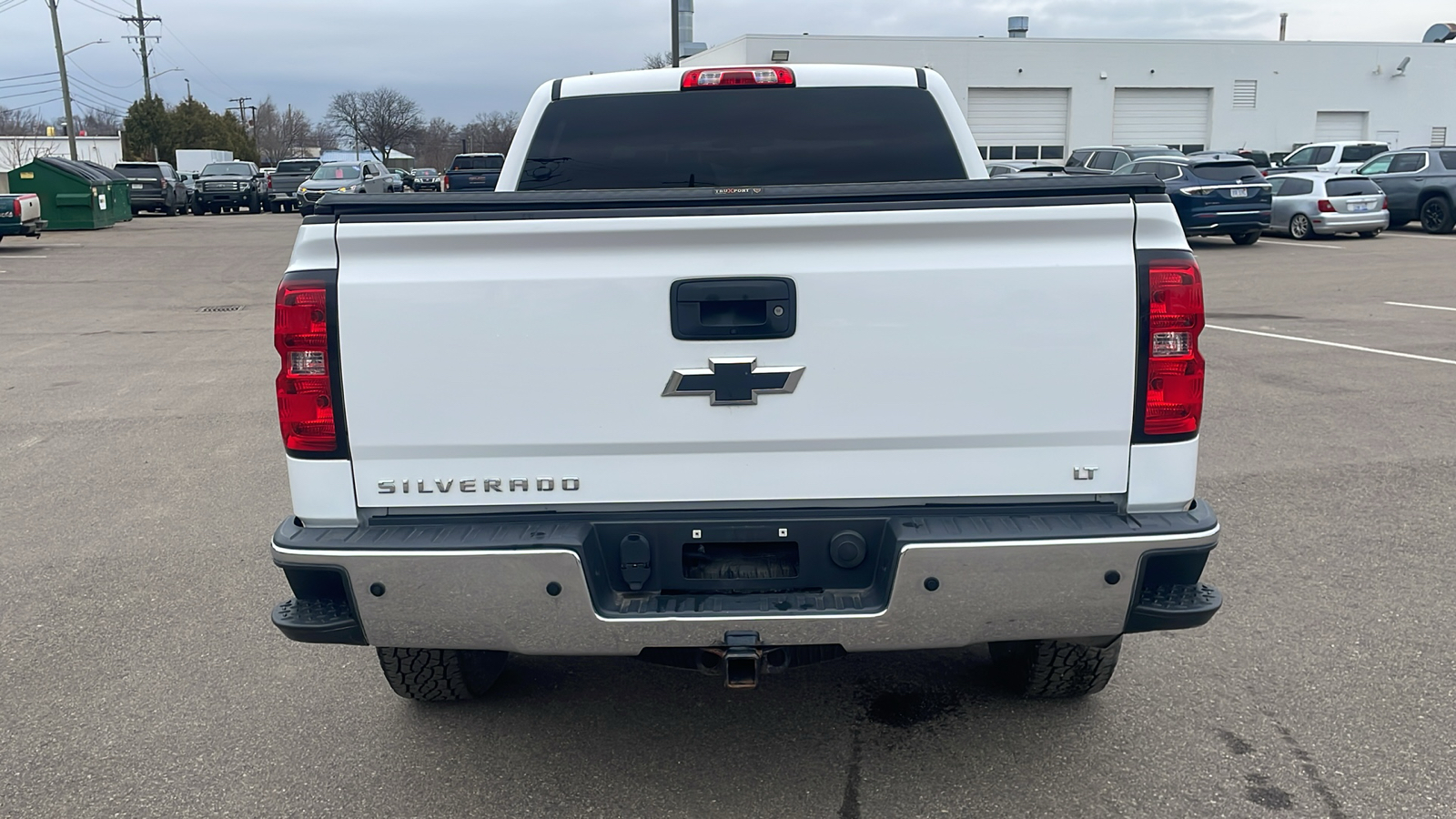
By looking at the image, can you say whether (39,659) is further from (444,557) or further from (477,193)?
(477,193)

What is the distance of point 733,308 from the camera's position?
2840 mm

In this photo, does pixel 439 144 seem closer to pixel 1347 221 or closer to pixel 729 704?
pixel 1347 221

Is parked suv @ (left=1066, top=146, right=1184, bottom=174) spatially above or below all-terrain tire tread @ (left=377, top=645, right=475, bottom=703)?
above

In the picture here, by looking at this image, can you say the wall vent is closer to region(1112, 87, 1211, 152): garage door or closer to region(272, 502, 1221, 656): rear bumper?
region(1112, 87, 1211, 152): garage door

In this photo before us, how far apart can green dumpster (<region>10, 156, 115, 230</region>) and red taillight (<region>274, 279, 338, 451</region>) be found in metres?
31.7

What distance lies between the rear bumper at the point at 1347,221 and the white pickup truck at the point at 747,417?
22.1 metres

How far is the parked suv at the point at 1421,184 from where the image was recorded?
23250mm

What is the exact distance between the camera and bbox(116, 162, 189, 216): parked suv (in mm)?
38750

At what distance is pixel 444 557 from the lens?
2.82 meters

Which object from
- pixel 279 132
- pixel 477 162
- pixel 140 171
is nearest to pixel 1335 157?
pixel 477 162

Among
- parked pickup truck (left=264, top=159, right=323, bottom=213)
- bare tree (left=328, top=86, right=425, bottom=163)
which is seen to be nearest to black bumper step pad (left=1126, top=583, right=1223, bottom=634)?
parked pickup truck (left=264, top=159, right=323, bottom=213)

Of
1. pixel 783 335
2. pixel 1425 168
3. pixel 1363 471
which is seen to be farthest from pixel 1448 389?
pixel 1425 168

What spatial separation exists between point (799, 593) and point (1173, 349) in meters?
1.11

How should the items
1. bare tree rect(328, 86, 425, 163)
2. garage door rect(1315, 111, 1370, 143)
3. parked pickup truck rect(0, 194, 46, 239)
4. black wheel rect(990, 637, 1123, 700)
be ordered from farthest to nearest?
bare tree rect(328, 86, 425, 163) < garage door rect(1315, 111, 1370, 143) < parked pickup truck rect(0, 194, 46, 239) < black wheel rect(990, 637, 1123, 700)
